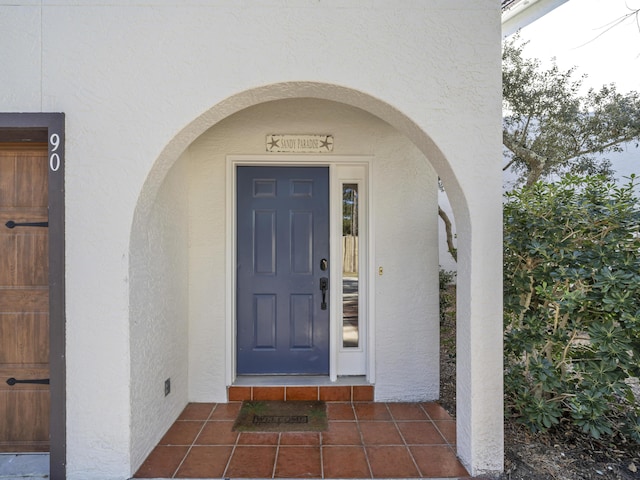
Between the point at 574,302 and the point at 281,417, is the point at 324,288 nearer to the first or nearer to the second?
the point at 281,417

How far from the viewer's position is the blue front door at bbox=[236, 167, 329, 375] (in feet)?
11.7

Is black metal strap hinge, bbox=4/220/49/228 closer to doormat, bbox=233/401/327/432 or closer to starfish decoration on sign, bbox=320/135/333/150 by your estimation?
doormat, bbox=233/401/327/432

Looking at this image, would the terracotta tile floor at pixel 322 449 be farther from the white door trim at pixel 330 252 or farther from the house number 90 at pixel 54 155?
the house number 90 at pixel 54 155

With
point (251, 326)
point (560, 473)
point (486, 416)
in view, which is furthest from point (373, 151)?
point (560, 473)

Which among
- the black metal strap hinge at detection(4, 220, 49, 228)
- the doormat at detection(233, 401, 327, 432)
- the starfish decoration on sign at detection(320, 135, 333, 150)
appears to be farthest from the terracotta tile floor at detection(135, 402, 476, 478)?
the starfish decoration on sign at detection(320, 135, 333, 150)

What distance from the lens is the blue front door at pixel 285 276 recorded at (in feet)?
11.7

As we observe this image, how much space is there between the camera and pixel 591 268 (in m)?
2.48

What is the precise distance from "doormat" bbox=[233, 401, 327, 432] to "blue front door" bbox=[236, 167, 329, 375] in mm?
348

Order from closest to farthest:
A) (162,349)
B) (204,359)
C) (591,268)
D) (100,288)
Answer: (100,288)
(591,268)
(162,349)
(204,359)

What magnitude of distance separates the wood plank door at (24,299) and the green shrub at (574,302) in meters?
3.31

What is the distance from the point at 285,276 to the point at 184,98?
5.99ft

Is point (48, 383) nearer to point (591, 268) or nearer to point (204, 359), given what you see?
point (204, 359)

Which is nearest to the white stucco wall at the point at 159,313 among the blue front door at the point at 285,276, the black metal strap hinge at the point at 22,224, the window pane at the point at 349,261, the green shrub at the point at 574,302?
the blue front door at the point at 285,276

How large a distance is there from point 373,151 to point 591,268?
1902mm
